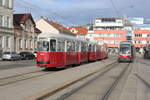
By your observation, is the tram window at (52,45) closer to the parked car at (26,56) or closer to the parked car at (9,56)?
the parked car at (9,56)

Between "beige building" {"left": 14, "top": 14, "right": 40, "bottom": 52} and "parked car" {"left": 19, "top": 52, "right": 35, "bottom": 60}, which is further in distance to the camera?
"beige building" {"left": 14, "top": 14, "right": 40, "bottom": 52}

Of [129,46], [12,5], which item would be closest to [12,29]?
[12,5]

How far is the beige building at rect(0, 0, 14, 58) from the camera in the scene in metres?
52.0

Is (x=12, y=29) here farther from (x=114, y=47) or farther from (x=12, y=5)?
(x=114, y=47)

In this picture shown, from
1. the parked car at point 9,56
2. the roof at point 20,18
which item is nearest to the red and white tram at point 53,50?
the parked car at point 9,56

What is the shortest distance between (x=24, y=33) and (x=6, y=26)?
25.5ft

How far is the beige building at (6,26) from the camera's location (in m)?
52.0

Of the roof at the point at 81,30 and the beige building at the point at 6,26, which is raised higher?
the roof at the point at 81,30

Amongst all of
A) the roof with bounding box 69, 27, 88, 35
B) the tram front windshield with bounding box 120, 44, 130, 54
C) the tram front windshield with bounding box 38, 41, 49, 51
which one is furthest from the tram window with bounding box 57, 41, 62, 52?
the roof with bounding box 69, 27, 88, 35

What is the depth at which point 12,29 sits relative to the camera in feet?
183

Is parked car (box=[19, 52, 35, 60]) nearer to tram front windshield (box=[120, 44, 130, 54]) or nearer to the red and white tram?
tram front windshield (box=[120, 44, 130, 54])

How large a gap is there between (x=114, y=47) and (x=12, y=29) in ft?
236

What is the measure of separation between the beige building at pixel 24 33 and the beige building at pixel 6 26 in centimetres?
240

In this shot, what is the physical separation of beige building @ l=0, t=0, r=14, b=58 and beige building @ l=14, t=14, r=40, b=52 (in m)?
2.40
